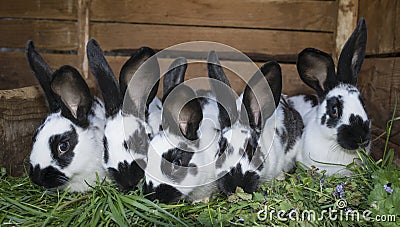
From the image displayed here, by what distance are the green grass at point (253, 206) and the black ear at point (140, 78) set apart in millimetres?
435

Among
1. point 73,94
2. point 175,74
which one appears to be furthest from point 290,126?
point 73,94

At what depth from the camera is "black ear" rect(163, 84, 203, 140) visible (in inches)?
85.3

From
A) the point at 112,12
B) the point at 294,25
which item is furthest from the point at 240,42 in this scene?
the point at 112,12

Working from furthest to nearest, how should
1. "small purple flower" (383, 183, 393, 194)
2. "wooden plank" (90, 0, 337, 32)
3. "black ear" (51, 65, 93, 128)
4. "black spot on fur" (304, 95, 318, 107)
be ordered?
"wooden plank" (90, 0, 337, 32)
"black spot on fur" (304, 95, 318, 107)
"black ear" (51, 65, 93, 128)
"small purple flower" (383, 183, 393, 194)

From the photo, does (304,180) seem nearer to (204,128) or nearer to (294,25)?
(204,128)

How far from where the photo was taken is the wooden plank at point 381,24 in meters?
2.74

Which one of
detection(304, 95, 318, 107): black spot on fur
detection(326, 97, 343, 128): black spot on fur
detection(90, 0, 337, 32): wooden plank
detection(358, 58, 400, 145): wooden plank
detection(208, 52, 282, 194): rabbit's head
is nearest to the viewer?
detection(208, 52, 282, 194): rabbit's head

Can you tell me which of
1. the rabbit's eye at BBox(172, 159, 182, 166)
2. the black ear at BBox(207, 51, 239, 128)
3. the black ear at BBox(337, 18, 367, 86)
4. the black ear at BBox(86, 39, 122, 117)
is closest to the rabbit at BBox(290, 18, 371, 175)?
the black ear at BBox(337, 18, 367, 86)

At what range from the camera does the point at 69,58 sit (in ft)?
11.6

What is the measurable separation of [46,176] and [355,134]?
150 cm

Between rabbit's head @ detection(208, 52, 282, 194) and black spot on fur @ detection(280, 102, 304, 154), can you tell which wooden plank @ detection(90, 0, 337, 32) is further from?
rabbit's head @ detection(208, 52, 282, 194)

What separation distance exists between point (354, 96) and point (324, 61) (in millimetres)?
248

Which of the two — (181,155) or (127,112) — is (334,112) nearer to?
(181,155)

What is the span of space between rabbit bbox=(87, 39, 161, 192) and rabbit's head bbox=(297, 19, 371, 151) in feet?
2.79
